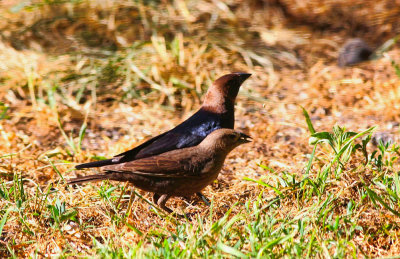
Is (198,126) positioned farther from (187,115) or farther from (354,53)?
(354,53)

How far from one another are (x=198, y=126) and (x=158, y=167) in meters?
0.60

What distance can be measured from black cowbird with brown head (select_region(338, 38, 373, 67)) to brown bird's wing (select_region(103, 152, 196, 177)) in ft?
10.7

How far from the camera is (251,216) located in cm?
316

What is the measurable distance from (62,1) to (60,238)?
429 centimetres

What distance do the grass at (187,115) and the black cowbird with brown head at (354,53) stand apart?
0.12 m

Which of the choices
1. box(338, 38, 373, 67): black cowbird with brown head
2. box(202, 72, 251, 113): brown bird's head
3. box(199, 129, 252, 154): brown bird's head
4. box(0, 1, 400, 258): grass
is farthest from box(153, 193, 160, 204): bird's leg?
box(338, 38, 373, 67): black cowbird with brown head

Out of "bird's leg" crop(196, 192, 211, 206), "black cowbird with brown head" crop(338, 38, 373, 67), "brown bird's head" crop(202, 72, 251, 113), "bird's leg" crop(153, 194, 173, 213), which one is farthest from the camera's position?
"black cowbird with brown head" crop(338, 38, 373, 67)

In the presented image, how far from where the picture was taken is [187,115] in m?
5.25

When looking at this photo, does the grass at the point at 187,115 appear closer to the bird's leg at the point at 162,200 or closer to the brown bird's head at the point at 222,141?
the bird's leg at the point at 162,200

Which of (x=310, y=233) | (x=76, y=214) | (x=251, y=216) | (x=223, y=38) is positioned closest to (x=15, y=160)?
(x=76, y=214)

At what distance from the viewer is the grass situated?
305cm

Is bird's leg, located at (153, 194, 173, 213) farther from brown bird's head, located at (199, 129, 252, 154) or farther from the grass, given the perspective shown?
brown bird's head, located at (199, 129, 252, 154)

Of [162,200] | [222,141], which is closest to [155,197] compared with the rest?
[162,200]

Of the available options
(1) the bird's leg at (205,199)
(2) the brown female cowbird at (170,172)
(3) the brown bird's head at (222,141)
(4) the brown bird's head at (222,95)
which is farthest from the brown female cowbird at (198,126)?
(1) the bird's leg at (205,199)
